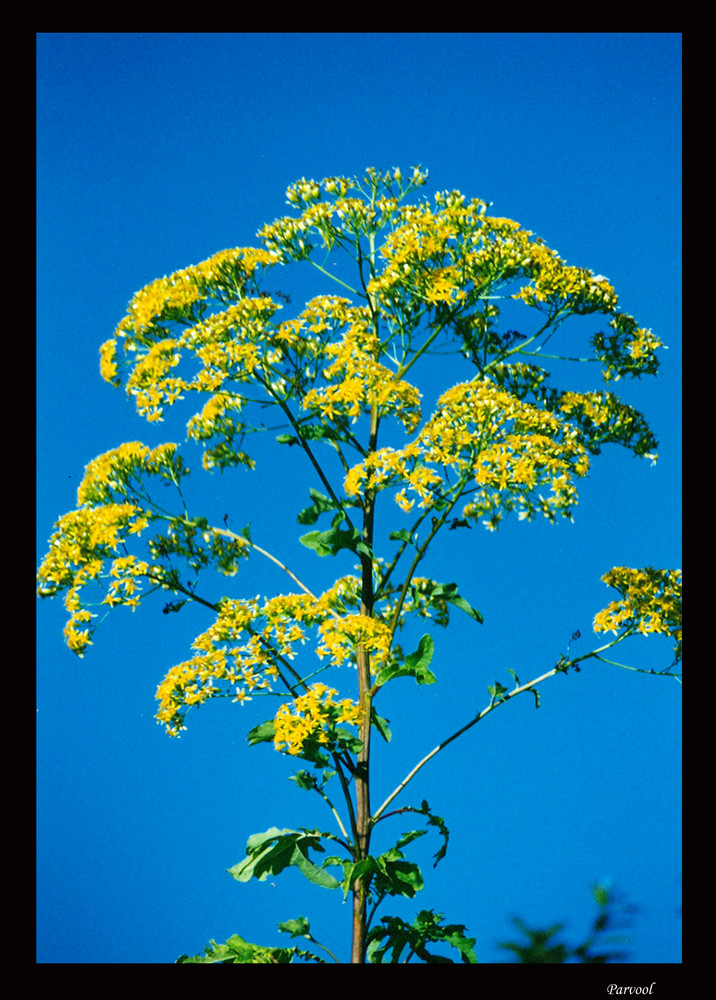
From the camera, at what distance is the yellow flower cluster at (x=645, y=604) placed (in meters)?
2.82

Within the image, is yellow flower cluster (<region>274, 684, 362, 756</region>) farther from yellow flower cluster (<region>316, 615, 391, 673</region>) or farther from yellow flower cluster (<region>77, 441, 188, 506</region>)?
yellow flower cluster (<region>77, 441, 188, 506</region>)

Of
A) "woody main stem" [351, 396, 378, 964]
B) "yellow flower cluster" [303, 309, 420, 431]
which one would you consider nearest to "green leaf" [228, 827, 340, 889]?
"woody main stem" [351, 396, 378, 964]

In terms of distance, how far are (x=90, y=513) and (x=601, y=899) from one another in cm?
260

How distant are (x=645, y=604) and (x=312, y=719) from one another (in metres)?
1.25

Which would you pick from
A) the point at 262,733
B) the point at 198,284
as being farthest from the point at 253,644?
the point at 198,284

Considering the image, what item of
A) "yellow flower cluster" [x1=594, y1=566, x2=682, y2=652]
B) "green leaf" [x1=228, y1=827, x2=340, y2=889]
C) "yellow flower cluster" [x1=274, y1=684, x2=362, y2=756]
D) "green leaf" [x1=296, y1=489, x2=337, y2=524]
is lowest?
"green leaf" [x1=228, y1=827, x2=340, y2=889]

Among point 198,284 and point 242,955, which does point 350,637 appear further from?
point 198,284

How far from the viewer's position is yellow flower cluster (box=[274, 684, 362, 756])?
96.3 inches

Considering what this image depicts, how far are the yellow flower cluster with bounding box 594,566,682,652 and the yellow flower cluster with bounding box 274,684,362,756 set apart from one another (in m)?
0.99

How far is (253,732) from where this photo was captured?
2.67 meters

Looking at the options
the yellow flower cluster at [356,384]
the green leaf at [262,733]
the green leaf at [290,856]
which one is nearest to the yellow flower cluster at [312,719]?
the green leaf at [262,733]

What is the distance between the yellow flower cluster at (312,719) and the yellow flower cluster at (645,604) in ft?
3.25

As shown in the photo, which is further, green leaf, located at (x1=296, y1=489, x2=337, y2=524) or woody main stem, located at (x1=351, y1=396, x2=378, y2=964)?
green leaf, located at (x1=296, y1=489, x2=337, y2=524)
